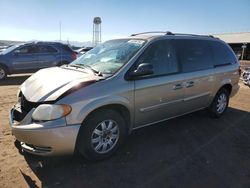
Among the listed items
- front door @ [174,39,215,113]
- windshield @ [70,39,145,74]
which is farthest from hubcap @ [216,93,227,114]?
windshield @ [70,39,145,74]

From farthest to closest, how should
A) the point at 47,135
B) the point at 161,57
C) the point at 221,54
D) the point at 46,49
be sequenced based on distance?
the point at 46,49 < the point at 221,54 < the point at 161,57 < the point at 47,135

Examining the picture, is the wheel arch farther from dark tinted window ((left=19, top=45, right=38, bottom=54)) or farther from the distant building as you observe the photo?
the distant building

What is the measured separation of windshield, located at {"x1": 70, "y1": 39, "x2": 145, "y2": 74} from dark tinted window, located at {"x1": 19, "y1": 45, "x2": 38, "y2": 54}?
7994 millimetres

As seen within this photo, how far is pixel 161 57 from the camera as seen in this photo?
4637mm

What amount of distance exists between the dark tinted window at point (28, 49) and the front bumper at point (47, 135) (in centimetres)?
940

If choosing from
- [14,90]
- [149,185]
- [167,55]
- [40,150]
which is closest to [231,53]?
[167,55]

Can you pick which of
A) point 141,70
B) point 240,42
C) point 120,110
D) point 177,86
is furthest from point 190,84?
point 240,42

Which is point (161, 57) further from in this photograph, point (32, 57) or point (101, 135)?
point (32, 57)

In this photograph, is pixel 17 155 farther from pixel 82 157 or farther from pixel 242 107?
pixel 242 107

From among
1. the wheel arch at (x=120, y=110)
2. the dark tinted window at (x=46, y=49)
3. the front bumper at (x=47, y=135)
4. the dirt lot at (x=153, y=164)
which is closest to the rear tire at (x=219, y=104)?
the dirt lot at (x=153, y=164)

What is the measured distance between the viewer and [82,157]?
4.06 meters

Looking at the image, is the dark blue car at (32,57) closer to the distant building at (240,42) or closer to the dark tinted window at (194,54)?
the dark tinted window at (194,54)

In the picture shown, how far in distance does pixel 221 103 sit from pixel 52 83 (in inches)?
162

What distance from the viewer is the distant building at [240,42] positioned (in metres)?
48.8
